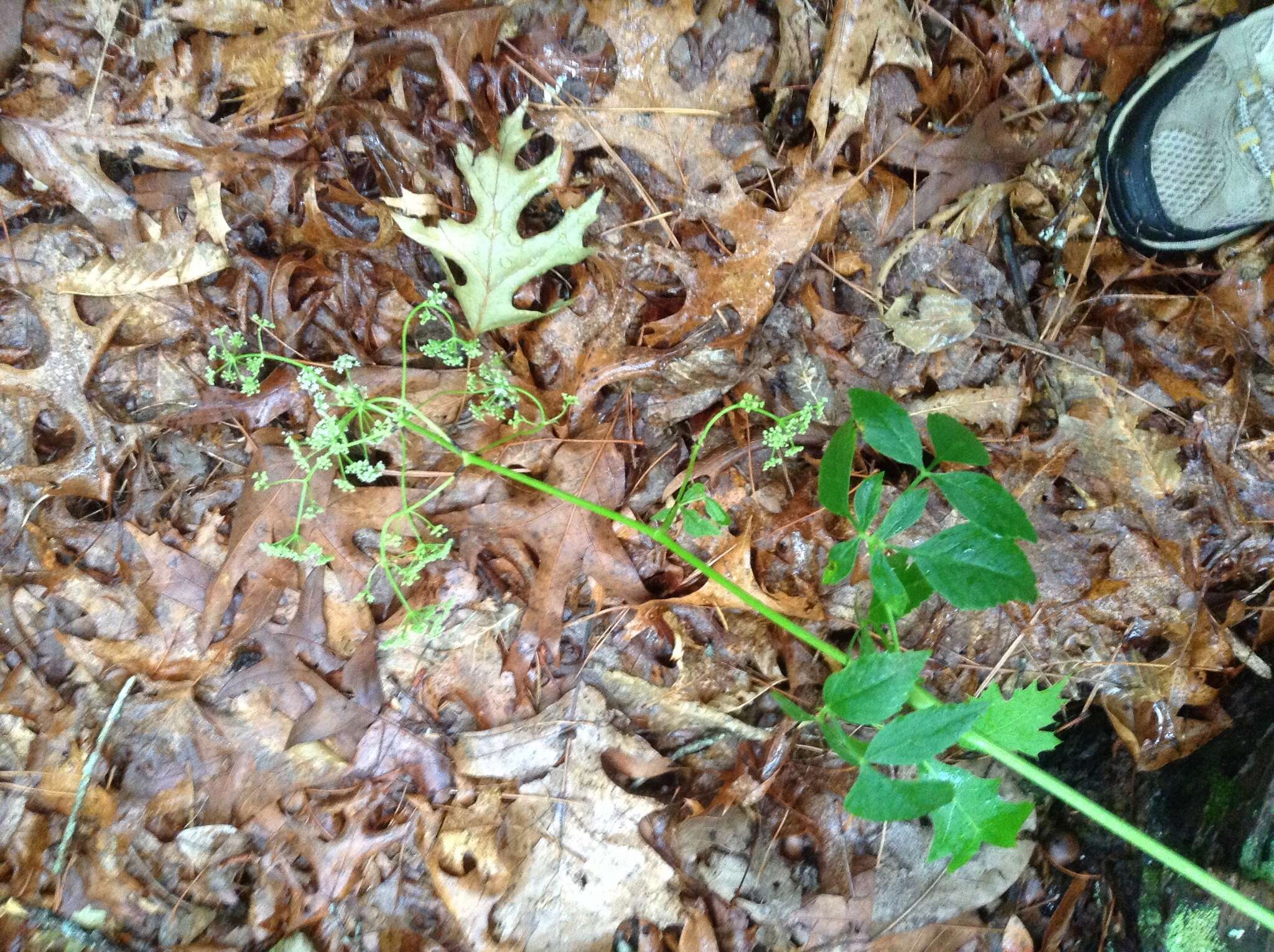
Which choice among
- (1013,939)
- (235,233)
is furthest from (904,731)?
(235,233)

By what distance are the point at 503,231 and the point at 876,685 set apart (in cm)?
136

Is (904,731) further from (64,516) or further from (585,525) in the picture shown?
(64,516)

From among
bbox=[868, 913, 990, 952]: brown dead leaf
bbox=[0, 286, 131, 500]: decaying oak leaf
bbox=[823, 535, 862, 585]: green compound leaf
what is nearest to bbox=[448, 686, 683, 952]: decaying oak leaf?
bbox=[868, 913, 990, 952]: brown dead leaf

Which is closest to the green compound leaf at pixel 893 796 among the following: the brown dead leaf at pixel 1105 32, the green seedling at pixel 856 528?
the green seedling at pixel 856 528

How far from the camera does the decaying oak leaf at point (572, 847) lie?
197 cm

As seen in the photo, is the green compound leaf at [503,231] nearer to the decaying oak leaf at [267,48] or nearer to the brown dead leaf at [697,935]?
the decaying oak leaf at [267,48]

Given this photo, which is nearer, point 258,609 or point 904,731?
point 904,731

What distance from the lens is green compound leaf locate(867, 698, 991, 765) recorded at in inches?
51.6

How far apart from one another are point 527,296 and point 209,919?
6.55 feet

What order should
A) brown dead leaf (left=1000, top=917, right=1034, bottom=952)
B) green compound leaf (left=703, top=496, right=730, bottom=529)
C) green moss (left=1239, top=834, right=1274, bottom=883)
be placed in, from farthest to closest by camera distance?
brown dead leaf (left=1000, top=917, right=1034, bottom=952)
green moss (left=1239, top=834, right=1274, bottom=883)
green compound leaf (left=703, top=496, right=730, bottom=529)

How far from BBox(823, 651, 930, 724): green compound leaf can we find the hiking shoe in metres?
1.45

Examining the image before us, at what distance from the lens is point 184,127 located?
1.91 metres

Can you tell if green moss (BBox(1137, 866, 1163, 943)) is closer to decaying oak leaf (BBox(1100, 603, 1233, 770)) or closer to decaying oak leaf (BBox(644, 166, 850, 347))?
decaying oak leaf (BBox(1100, 603, 1233, 770))

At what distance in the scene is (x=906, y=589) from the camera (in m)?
1.55
